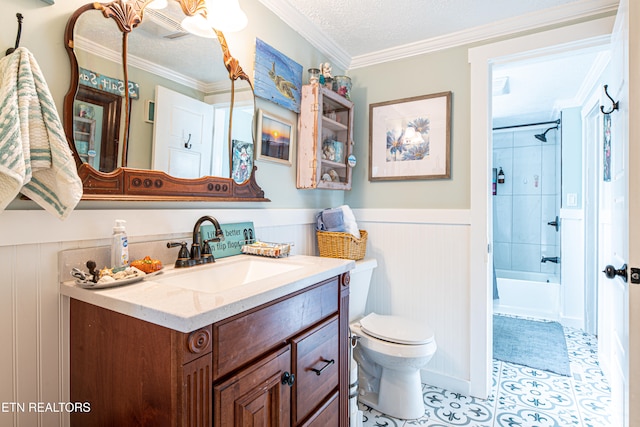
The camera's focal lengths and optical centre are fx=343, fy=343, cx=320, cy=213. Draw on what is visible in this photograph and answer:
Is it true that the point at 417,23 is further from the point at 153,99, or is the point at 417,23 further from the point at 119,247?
the point at 119,247

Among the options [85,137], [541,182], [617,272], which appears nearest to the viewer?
[85,137]

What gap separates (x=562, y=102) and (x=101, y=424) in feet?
13.8

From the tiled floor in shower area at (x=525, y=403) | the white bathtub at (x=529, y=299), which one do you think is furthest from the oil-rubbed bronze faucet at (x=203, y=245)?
the white bathtub at (x=529, y=299)

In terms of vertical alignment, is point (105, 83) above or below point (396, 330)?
above

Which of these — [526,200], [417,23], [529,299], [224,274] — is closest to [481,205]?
[417,23]

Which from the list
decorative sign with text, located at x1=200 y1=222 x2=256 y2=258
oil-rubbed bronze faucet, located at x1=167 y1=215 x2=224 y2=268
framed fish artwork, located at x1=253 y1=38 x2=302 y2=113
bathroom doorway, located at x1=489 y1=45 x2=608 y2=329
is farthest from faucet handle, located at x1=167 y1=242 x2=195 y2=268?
bathroom doorway, located at x1=489 y1=45 x2=608 y2=329

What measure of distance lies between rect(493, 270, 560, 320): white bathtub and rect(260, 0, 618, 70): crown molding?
2.65 m

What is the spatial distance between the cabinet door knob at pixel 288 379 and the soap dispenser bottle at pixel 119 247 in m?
0.60

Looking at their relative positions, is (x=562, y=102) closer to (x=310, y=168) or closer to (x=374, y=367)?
(x=310, y=168)

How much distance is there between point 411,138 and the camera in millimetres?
2271

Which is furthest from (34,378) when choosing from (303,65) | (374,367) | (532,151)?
(532,151)

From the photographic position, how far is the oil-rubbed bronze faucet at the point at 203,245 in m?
1.29

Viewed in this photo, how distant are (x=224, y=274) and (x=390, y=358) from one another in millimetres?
1003

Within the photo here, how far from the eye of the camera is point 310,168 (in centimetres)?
196
